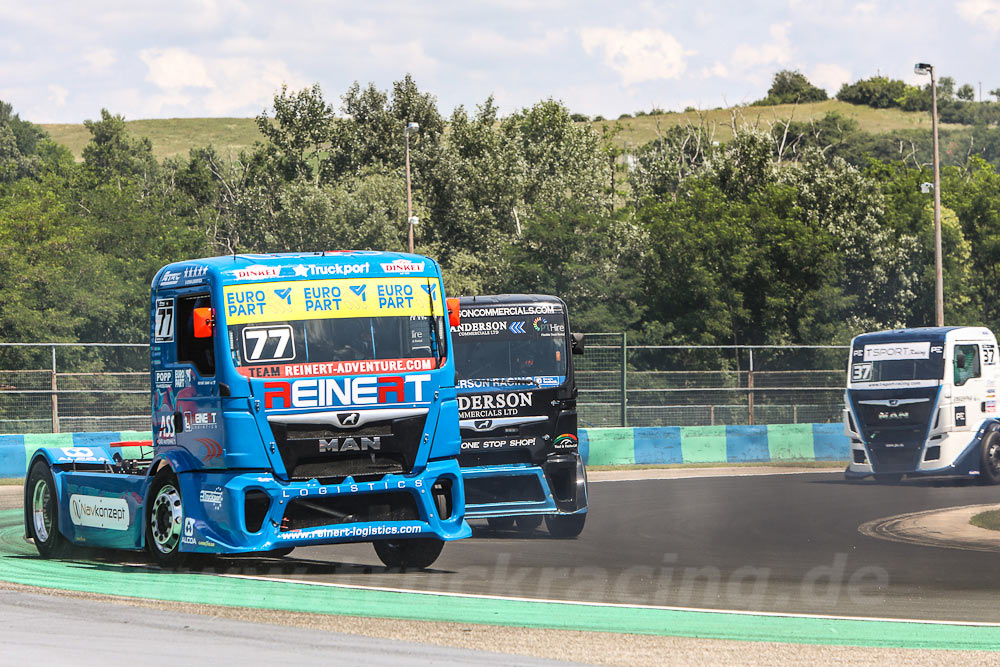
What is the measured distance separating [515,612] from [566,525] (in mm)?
5755

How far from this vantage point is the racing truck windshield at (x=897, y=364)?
76.9ft

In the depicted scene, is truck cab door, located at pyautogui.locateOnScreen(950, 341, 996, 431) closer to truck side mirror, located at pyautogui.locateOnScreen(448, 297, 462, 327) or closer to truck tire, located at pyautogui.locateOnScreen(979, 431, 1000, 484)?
truck tire, located at pyautogui.locateOnScreen(979, 431, 1000, 484)

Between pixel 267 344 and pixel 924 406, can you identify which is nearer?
pixel 267 344

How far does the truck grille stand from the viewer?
427 inches

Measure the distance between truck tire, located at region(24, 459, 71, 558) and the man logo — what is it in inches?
150

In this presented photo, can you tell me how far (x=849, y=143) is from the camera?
11869 cm

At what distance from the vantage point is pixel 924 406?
76.2ft

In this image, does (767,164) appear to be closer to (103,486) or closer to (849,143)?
(103,486)

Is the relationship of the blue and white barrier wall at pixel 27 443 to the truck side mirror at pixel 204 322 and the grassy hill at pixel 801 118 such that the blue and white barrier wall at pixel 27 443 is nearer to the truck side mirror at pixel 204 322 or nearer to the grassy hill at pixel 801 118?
the truck side mirror at pixel 204 322

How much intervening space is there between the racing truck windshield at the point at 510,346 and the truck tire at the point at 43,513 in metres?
4.70

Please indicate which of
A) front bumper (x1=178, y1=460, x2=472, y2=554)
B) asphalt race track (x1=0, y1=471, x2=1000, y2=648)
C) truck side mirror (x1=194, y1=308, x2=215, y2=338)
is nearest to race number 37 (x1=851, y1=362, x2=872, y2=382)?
asphalt race track (x1=0, y1=471, x2=1000, y2=648)

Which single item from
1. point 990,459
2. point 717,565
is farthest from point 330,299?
point 990,459

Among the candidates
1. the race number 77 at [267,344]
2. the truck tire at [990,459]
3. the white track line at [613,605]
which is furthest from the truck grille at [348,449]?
the truck tire at [990,459]

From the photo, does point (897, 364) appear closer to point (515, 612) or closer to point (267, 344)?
point (267, 344)
